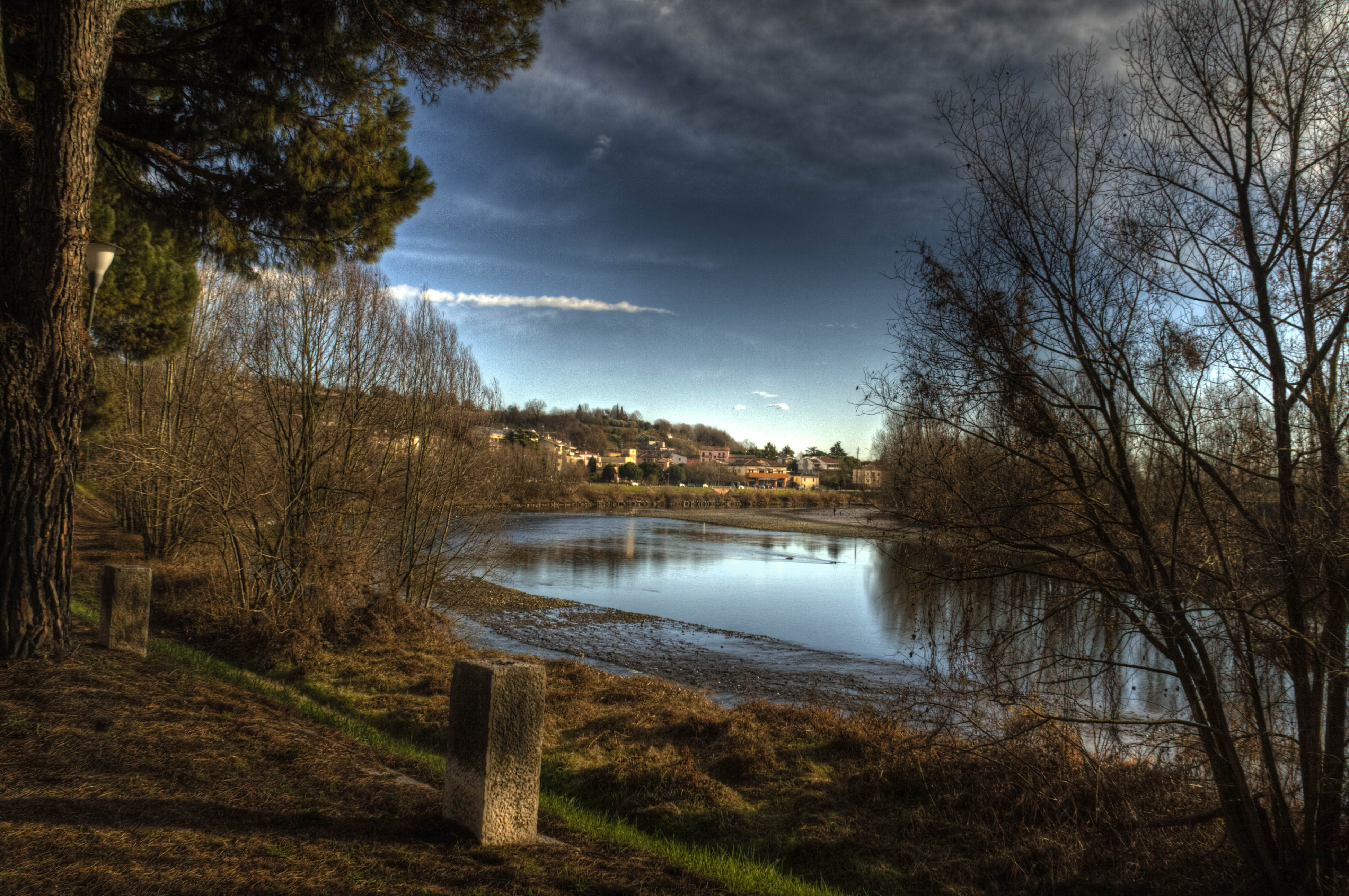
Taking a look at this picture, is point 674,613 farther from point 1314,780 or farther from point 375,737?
point 1314,780

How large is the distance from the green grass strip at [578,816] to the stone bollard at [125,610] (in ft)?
1.30

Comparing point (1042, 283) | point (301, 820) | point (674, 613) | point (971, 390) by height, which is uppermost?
point (1042, 283)

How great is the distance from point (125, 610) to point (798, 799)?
21.1ft

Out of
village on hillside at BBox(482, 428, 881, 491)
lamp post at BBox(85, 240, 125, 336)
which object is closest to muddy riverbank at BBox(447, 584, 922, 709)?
lamp post at BBox(85, 240, 125, 336)

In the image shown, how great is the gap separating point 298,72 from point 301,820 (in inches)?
299

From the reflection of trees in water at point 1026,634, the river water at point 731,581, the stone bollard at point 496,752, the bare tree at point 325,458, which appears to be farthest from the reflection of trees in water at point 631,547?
the stone bollard at point 496,752

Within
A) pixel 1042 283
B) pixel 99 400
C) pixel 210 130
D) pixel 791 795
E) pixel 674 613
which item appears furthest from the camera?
pixel 674 613

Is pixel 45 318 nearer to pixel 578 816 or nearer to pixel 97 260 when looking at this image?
pixel 97 260

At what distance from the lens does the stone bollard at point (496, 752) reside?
3.96m

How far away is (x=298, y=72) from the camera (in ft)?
26.3

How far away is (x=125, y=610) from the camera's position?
22.8 feet

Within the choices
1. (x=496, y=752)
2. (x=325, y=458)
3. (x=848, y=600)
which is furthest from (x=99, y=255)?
(x=848, y=600)

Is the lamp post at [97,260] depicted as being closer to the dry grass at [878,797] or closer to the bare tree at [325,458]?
the bare tree at [325,458]

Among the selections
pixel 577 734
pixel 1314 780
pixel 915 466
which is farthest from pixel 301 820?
pixel 1314 780
